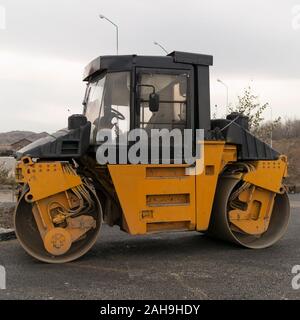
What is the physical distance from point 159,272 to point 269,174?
106 inches

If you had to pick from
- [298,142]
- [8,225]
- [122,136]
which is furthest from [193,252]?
[298,142]

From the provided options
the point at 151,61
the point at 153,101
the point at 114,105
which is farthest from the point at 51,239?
the point at 151,61

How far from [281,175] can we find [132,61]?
305 cm

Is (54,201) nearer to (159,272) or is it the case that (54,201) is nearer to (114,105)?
(114,105)

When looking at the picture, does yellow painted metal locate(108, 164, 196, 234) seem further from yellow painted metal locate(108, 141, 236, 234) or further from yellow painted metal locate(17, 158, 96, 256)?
yellow painted metal locate(17, 158, 96, 256)

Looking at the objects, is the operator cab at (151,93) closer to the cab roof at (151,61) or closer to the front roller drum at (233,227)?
the cab roof at (151,61)

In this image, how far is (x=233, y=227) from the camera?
8203 millimetres

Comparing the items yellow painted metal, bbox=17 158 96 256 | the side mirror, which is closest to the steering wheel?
the side mirror

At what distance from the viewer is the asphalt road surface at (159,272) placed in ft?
18.9

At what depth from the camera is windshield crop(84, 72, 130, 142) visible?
24.1ft

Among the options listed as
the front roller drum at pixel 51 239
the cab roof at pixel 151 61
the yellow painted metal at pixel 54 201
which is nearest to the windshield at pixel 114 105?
the cab roof at pixel 151 61

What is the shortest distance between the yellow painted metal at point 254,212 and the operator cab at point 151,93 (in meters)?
1.43

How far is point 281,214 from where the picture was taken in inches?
337
